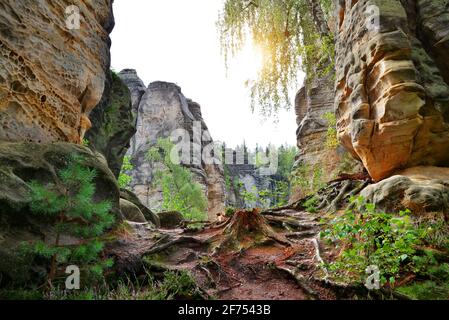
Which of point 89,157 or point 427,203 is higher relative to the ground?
point 89,157

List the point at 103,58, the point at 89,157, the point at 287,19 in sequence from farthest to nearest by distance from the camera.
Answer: the point at 287,19
the point at 103,58
the point at 89,157

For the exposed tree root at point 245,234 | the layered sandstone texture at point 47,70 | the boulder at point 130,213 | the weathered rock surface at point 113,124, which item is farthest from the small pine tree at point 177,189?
the layered sandstone texture at point 47,70

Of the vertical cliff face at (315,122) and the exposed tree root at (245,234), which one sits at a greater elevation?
the vertical cliff face at (315,122)

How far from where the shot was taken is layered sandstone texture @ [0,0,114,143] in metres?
4.92

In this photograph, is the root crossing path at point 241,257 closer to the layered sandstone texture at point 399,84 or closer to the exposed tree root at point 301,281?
the exposed tree root at point 301,281

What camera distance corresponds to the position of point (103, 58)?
26.2ft

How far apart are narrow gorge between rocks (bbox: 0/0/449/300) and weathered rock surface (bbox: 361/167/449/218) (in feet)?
0.07

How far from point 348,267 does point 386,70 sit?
464cm

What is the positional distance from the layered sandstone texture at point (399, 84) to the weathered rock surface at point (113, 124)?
9.65 metres

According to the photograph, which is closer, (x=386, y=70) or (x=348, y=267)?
(x=348, y=267)

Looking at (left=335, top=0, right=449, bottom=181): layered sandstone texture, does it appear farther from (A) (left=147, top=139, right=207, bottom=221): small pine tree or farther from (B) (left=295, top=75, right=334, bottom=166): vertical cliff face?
(A) (left=147, top=139, right=207, bottom=221): small pine tree

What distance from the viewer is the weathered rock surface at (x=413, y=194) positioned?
4617 millimetres

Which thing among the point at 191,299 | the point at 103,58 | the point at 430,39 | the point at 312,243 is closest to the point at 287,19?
the point at 430,39

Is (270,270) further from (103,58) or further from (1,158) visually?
(103,58)
